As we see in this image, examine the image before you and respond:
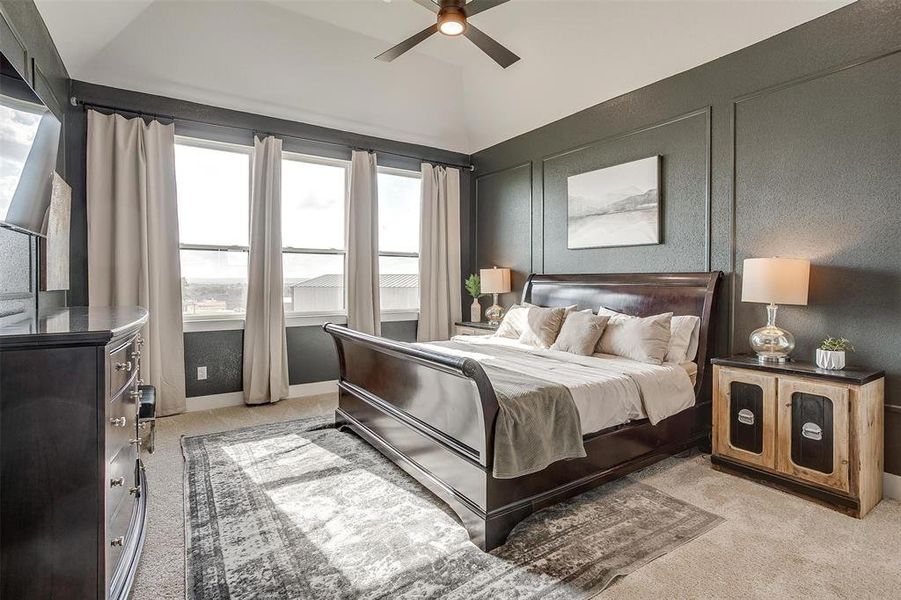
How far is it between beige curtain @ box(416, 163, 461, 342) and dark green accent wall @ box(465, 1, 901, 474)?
1945 mm

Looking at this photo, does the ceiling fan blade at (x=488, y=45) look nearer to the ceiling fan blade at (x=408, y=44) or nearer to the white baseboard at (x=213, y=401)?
the ceiling fan blade at (x=408, y=44)

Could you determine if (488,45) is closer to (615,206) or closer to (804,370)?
(615,206)

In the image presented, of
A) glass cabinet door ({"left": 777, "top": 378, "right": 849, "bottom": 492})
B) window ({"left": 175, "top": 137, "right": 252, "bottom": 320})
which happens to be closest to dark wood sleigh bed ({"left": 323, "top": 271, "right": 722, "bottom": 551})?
glass cabinet door ({"left": 777, "top": 378, "right": 849, "bottom": 492})

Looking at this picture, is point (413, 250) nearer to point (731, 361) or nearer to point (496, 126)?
point (496, 126)

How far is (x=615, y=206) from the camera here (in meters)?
4.29

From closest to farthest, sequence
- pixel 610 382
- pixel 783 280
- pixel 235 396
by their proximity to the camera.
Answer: pixel 610 382, pixel 783 280, pixel 235 396

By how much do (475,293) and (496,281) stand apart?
0.59m

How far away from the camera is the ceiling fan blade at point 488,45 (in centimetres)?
296

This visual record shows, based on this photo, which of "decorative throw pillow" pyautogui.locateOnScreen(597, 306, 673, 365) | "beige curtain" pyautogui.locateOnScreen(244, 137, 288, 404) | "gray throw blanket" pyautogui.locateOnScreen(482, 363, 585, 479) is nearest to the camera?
"gray throw blanket" pyautogui.locateOnScreen(482, 363, 585, 479)

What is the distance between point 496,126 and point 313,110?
213 cm

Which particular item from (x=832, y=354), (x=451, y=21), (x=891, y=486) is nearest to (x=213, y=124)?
(x=451, y=21)

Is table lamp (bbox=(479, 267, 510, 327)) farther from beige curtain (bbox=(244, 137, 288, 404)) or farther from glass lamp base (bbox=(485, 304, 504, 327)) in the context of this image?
beige curtain (bbox=(244, 137, 288, 404))

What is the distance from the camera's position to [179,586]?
186 centimetres

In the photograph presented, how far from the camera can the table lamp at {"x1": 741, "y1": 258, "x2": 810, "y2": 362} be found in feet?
9.25
